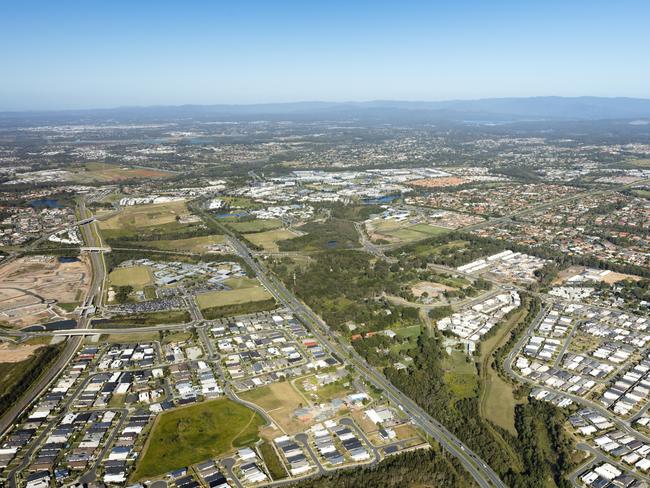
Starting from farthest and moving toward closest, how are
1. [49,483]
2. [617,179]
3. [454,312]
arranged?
[617,179] < [454,312] < [49,483]

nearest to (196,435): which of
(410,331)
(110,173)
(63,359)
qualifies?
(63,359)

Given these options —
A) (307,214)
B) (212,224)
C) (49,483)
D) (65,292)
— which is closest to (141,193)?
(212,224)

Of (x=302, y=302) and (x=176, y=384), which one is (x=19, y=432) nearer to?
(x=176, y=384)

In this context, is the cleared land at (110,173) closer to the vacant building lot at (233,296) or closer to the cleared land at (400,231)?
the cleared land at (400,231)

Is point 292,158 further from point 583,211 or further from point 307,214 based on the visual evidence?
point 583,211

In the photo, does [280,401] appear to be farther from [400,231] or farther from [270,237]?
[400,231]

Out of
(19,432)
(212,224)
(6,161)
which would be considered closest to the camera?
(19,432)

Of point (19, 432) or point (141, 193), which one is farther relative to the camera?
point (141, 193)

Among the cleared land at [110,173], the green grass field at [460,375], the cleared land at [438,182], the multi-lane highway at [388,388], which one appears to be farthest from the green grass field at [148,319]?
the cleared land at [110,173]
